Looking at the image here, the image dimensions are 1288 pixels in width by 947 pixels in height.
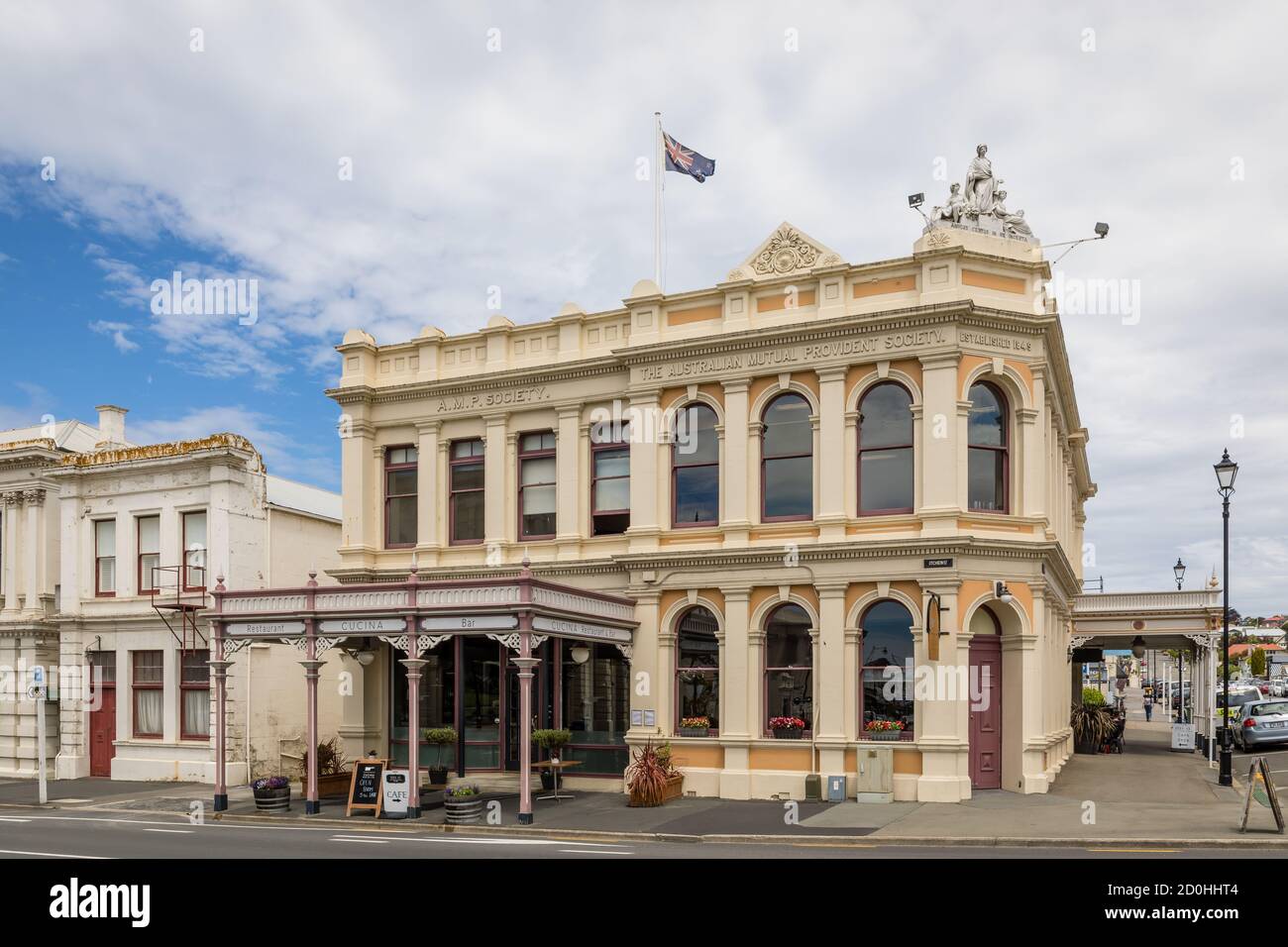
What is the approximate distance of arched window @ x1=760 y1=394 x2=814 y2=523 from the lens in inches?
973

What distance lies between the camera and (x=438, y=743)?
90.0 feet

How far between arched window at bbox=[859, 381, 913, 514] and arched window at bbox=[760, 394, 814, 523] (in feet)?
3.71

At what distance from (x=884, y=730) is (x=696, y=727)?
4039 mm

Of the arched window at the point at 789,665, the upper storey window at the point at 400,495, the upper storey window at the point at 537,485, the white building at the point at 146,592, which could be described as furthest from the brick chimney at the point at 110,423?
the arched window at the point at 789,665

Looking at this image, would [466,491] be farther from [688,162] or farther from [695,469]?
[688,162]

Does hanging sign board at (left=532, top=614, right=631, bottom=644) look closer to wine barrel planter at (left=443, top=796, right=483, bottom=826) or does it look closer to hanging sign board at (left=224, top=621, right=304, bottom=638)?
wine barrel planter at (left=443, top=796, right=483, bottom=826)

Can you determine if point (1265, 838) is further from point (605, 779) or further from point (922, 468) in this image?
Result: point (605, 779)

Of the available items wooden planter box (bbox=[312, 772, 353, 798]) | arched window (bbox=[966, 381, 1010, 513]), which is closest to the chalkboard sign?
wooden planter box (bbox=[312, 772, 353, 798])

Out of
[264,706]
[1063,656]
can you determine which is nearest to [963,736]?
[1063,656]

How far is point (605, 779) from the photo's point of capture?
25.8m

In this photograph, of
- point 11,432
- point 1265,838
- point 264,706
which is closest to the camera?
point 1265,838

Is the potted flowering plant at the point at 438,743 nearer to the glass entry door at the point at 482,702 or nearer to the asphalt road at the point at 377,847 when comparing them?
the glass entry door at the point at 482,702

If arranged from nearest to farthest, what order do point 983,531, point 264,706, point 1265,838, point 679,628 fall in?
1. point 1265,838
2. point 983,531
3. point 679,628
4. point 264,706

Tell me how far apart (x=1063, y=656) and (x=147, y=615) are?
25.4 metres
